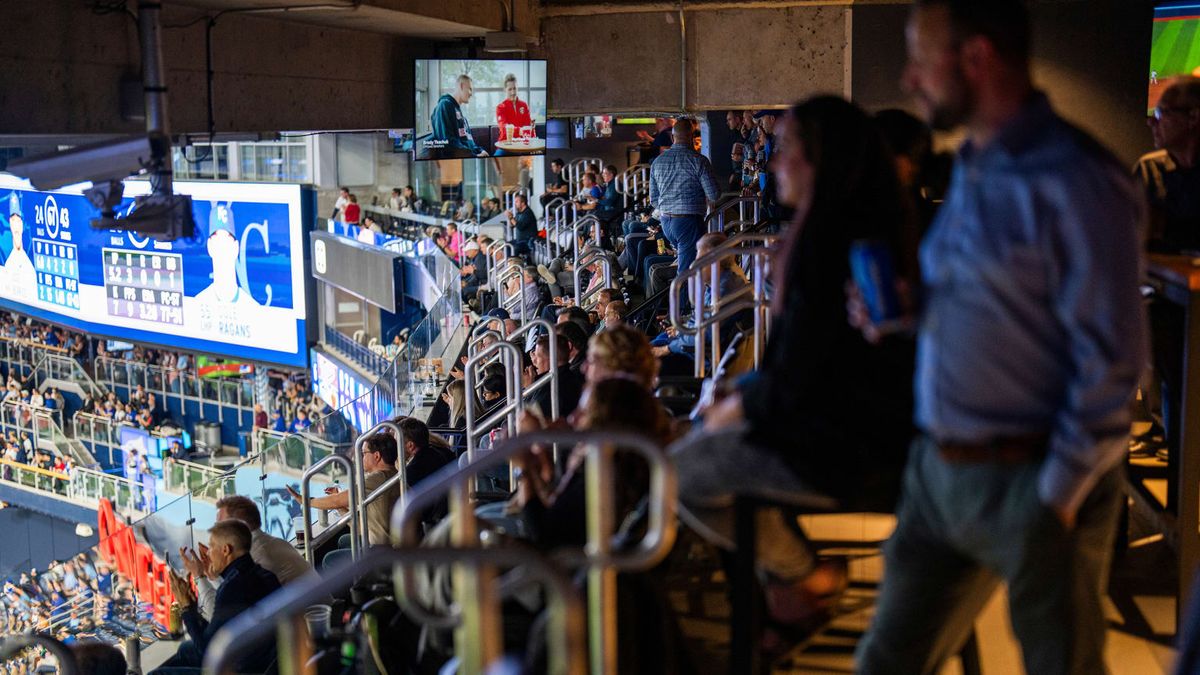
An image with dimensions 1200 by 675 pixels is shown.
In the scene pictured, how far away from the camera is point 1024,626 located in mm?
1876

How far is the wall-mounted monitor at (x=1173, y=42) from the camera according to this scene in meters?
7.90

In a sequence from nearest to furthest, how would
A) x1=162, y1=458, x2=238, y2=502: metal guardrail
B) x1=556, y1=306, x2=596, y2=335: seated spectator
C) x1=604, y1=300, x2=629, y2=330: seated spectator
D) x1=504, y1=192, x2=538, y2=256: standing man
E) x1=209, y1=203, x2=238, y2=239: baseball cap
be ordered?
1. x1=162, y1=458, x2=238, y2=502: metal guardrail
2. x1=604, y1=300, x2=629, y2=330: seated spectator
3. x1=556, y1=306, x2=596, y2=335: seated spectator
4. x1=504, y1=192, x2=538, y2=256: standing man
5. x1=209, y1=203, x2=238, y2=239: baseball cap

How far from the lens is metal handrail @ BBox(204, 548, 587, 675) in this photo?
1566mm

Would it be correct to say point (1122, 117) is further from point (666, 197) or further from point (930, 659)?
point (930, 659)

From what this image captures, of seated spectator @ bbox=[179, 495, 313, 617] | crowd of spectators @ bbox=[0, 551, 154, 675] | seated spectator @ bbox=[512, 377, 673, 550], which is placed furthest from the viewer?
crowd of spectators @ bbox=[0, 551, 154, 675]

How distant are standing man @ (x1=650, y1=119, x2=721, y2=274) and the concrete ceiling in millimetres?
1737

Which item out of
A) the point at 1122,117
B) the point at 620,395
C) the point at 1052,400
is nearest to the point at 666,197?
the point at 1122,117

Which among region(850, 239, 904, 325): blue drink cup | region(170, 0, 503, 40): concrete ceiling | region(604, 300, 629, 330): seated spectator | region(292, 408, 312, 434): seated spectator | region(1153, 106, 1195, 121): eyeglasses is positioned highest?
region(170, 0, 503, 40): concrete ceiling

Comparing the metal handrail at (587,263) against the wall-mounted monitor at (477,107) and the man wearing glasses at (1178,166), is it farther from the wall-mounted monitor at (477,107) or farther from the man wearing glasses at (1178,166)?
the man wearing glasses at (1178,166)

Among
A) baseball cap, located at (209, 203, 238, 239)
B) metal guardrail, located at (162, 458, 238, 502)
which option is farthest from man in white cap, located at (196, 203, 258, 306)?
metal guardrail, located at (162, 458, 238, 502)

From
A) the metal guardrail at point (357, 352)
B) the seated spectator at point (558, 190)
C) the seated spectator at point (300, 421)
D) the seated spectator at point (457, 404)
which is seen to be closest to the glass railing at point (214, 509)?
the seated spectator at point (457, 404)

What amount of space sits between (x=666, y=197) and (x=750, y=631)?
21.9ft

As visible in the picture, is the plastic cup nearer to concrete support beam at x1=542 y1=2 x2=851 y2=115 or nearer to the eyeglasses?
the eyeglasses

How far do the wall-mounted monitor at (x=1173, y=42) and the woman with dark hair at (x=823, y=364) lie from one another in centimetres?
658
